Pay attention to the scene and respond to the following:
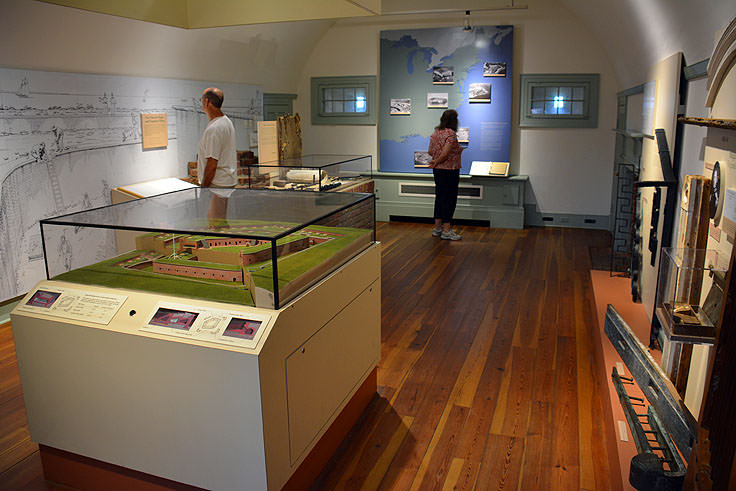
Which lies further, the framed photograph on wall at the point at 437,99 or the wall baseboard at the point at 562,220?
the framed photograph on wall at the point at 437,99

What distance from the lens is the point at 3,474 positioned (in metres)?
2.77

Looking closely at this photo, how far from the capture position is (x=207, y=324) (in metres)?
2.22

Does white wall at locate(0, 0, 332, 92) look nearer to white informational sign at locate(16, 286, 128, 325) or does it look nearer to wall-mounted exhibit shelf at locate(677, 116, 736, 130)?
white informational sign at locate(16, 286, 128, 325)

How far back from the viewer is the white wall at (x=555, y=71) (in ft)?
27.8

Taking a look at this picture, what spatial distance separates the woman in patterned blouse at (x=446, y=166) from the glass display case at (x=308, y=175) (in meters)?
1.91

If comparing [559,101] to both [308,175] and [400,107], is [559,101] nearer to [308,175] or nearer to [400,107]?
[400,107]

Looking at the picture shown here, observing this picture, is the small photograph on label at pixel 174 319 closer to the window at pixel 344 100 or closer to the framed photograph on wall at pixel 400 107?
the framed photograph on wall at pixel 400 107

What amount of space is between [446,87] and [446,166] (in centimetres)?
194

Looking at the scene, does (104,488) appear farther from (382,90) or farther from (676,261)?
(382,90)

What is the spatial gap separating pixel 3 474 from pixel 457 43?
8109 mm

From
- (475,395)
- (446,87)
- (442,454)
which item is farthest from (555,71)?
(442,454)

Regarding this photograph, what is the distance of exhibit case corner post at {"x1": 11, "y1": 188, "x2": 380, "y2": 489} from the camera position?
86.4 inches

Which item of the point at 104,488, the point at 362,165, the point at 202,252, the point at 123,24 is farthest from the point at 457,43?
the point at 104,488

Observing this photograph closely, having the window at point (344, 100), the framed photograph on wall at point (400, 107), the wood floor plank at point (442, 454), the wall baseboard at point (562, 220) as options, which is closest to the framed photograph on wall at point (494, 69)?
the framed photograph on wall at point (400, 107)
